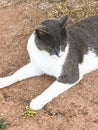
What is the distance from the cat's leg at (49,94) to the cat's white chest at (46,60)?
0.13m

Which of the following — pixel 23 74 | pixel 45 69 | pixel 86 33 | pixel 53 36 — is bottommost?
pixel 23 74

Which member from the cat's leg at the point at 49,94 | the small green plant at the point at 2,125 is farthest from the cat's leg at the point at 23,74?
the small green plant at the point at 2,125

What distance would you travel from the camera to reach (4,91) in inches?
194

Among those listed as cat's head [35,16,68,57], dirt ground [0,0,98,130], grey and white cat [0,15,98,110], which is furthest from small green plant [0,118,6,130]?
cat's head [35,16,68,57]

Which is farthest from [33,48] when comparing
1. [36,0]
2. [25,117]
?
[36,0]

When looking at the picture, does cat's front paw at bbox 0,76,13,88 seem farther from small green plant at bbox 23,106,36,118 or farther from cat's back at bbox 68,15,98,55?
cat's back at bbox 68,15,98,55

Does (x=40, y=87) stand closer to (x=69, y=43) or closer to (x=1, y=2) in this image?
(x=69, y=43)

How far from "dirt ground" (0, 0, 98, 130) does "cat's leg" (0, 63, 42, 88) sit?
6 centimetres

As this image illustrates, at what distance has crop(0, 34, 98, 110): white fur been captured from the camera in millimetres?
4668

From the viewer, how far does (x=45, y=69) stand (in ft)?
15.9

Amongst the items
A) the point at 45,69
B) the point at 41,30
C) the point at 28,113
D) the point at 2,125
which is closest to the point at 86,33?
the point at 45,69

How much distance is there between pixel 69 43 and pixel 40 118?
0.88m

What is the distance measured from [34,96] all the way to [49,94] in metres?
0.23

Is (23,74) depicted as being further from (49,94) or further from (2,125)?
(2,125)
